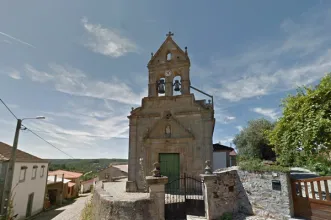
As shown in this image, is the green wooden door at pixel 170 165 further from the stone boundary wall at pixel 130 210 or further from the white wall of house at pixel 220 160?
the white wall of house at pixel 220 160

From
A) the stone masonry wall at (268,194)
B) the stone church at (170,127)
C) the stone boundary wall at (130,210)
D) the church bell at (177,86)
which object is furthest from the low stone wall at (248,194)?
the church bell at (177,86)

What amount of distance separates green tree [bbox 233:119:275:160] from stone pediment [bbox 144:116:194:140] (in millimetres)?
17342

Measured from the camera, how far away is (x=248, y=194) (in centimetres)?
687

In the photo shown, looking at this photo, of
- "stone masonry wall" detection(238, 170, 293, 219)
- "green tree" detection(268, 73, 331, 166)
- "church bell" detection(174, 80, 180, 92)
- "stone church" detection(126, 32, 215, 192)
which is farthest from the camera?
"church bell" detection(174, 80, 180, 92)

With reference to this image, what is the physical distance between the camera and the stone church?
10539 millimetres

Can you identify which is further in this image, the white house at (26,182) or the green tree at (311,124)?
the white house at (26,182)

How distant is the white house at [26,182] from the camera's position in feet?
51.2

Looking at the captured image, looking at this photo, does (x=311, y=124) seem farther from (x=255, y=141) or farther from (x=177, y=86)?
(x=255, y=141)

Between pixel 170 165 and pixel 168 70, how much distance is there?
6.09 meters

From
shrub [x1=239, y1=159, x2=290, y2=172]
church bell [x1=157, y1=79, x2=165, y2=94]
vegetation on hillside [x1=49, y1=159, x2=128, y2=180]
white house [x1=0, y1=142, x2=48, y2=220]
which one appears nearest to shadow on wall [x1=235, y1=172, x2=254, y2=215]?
shrub [x1=239, y1=159, x2=290, y2=172]

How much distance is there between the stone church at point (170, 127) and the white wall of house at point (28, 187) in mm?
10673

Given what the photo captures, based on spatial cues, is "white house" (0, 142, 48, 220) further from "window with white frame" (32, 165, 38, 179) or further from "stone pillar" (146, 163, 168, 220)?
"stone pillar" (146, 163, 168, 220)

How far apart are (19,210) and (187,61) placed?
19304 mm

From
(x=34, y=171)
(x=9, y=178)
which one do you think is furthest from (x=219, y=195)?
(x=34, y=171)
